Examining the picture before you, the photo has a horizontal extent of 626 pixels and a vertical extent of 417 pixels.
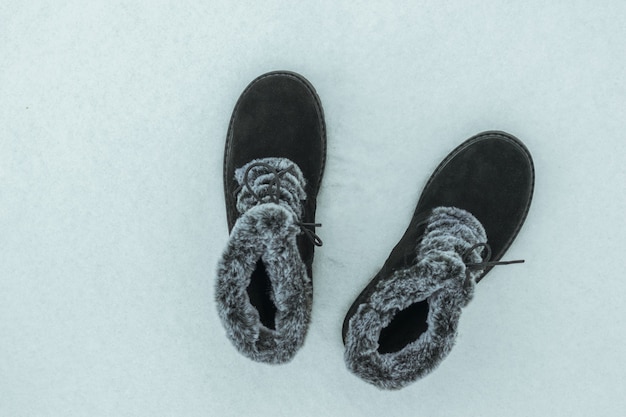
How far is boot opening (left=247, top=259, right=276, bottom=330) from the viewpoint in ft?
2.51

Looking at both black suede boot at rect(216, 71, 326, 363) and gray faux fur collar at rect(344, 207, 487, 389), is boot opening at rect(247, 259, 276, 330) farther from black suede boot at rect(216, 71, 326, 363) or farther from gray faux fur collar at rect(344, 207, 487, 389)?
gray faux fur collar at rect(344, 207, 487, 389)

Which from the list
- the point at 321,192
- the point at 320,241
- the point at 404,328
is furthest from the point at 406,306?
the point at 321,192

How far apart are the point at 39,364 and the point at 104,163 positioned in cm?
48

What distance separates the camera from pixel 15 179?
0.95m

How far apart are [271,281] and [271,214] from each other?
0.11m

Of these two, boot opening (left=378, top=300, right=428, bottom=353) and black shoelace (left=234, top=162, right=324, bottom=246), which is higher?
black shoelace (left=234, top=162, right=324, bottom=246)

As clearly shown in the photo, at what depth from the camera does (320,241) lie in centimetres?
82

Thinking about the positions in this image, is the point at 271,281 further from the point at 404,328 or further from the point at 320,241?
the point at 404,328

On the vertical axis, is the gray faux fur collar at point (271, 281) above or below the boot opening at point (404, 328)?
above

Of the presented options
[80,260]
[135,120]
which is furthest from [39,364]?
[135,120]

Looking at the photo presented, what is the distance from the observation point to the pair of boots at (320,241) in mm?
709

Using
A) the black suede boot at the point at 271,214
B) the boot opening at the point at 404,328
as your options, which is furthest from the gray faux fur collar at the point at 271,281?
the boot opening at the point at 404,328

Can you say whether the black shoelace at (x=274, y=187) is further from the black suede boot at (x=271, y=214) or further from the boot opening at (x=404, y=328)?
the boot opening at (x=404, y=328)

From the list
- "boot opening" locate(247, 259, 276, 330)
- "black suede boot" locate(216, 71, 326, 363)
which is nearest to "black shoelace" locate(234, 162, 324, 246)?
"black suede boot" locate(216, 71, 326, 363)
